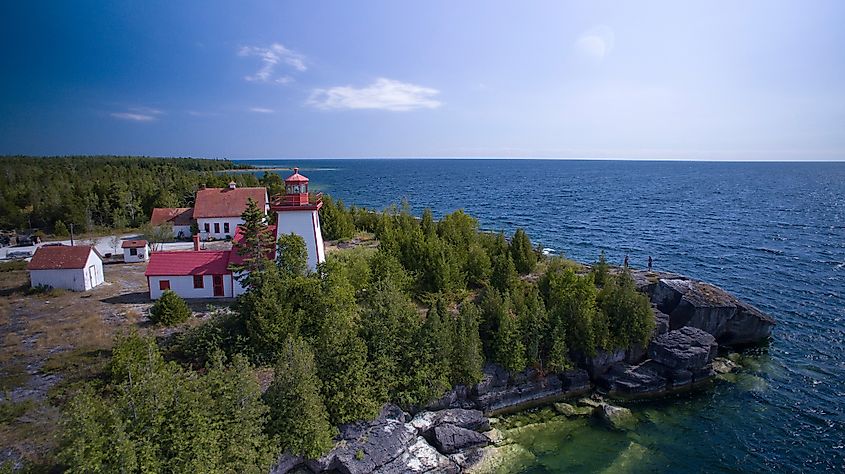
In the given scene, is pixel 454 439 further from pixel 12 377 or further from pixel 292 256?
pixel 12 377

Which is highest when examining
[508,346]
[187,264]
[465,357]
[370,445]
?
[187,264]

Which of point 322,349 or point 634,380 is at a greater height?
point 322,349

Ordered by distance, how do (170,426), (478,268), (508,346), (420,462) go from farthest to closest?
(478,268), (508,346), (420,462), (170,426)

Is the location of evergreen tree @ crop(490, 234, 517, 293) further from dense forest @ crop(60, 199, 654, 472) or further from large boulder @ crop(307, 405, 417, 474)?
large boulder @ crop(307, 405, 417, 474)

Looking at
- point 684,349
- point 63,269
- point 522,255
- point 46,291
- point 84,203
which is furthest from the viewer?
point 84,203

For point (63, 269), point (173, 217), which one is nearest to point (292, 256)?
point (63, 269)

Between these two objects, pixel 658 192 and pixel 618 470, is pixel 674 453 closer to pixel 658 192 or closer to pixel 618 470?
pixel 618 470

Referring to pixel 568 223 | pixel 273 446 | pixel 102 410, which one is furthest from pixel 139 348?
pixel 568 223

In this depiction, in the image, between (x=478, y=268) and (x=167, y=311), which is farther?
(x=478, y=268)
